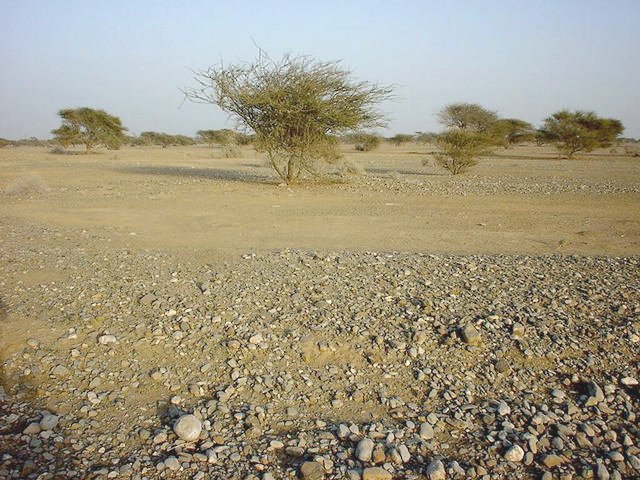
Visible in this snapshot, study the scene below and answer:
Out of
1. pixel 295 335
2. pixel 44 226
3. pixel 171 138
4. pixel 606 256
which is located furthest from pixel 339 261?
pixel 171 138

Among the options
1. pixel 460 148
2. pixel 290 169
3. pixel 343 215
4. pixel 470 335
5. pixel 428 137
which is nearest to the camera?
pixel 470 335

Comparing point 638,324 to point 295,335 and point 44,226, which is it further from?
point 44,226

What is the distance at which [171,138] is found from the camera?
263ft

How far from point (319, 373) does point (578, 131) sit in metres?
43.3

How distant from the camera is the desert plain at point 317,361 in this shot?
2.77 m

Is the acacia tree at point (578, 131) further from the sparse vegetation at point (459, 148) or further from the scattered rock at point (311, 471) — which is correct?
the scattered rock at point (311, 471)

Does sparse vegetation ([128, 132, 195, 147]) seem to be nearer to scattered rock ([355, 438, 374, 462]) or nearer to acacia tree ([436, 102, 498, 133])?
acacia tree ([436, 102, 498, 133])

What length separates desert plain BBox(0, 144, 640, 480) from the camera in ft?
9.09

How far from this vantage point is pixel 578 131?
39688mm

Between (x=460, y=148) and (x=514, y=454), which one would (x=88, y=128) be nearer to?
(x=460, y=148)

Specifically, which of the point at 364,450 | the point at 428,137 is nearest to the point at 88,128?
the point at 428,137

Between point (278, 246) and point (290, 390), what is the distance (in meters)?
3.90

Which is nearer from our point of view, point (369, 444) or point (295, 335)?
point (369, 444)

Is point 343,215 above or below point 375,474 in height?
above
